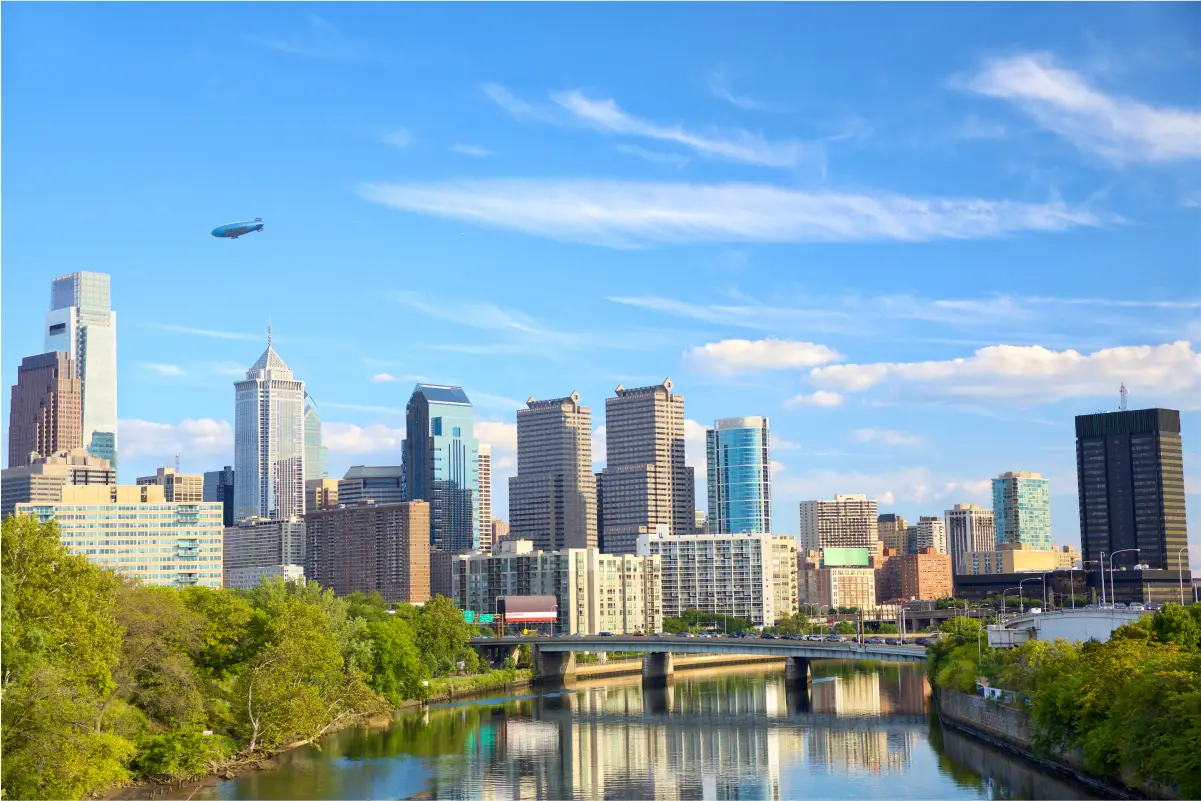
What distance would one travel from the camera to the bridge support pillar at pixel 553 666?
183250 millimetres

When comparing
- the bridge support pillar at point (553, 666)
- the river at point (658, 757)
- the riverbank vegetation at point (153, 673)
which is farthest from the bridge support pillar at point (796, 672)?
the riverbank vegetation at point (153, 673)

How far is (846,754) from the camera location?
98688mm

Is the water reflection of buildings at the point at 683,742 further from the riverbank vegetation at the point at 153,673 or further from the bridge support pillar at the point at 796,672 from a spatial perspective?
the riverbank vegetation at the point at 153,673

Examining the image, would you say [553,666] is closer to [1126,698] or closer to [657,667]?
[657,667]

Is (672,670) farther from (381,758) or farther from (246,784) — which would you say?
(246,784)

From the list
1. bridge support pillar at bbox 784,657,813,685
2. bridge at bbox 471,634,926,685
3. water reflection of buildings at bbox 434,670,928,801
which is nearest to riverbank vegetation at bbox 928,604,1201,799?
water reflection of buildings at bbox 434,670,928,801

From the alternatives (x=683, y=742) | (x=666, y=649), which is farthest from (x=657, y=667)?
(x=683, y=742)

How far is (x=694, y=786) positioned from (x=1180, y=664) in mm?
29612

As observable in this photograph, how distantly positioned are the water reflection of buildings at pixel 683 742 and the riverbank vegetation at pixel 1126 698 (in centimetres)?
1100

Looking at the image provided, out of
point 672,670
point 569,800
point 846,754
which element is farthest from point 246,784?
point 672,670

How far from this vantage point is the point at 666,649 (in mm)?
170875

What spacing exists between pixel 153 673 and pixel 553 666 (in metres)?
105

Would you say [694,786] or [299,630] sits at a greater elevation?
[299,630]

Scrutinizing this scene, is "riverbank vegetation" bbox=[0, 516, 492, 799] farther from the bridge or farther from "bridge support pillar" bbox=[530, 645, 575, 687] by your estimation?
"bridge support pillar" bbox=[530, 645, 575, 687]
